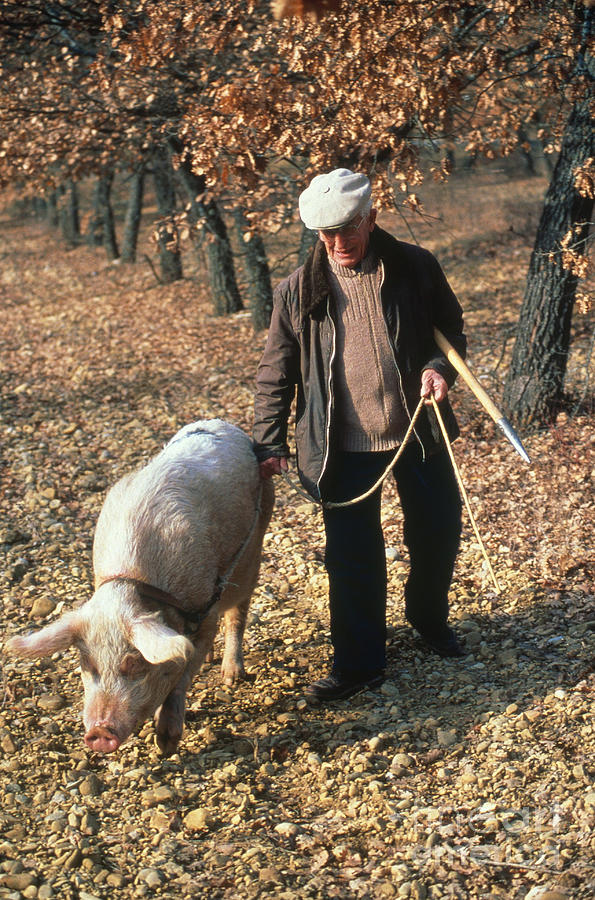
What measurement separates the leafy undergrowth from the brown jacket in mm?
1309

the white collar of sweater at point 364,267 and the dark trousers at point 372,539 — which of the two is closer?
Result: the white collar of sweater at point 364,267

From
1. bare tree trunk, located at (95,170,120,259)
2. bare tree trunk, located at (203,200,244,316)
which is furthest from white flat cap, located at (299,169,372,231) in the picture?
bare tree trunk, located at (95,170,120,259)

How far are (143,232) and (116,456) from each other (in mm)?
22781

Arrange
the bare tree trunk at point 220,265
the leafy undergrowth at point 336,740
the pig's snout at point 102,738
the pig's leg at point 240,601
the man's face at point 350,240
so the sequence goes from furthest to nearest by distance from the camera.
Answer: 1. the bare tree trunk at point 220,265
2. the pig's leg at point 240,601
3. the man's face at point 350,240
4. the pig's snout at point 102,738
5. the leafy undergrowth at point 336,740

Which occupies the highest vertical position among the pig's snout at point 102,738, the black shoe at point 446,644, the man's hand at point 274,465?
the man's hand at point 274,465

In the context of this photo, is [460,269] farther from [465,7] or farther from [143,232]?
[143,232]

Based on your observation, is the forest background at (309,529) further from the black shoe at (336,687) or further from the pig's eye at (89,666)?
the pig's eye at (89,666)

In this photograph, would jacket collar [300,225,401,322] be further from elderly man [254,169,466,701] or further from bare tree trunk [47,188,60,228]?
bare tree trunk [47,188,60,228]

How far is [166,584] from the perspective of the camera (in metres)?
4.47

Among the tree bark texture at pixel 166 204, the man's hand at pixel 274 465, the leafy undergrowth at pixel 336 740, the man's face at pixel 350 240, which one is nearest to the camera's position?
the leafy undergrowth at pixel 336 740

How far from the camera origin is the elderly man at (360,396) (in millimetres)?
4465

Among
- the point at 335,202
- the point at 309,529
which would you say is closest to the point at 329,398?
the point at 335,202

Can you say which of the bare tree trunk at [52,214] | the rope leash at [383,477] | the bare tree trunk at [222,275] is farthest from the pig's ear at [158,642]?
the bare tree trunk at [52,214]

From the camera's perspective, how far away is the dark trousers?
4.82 m
